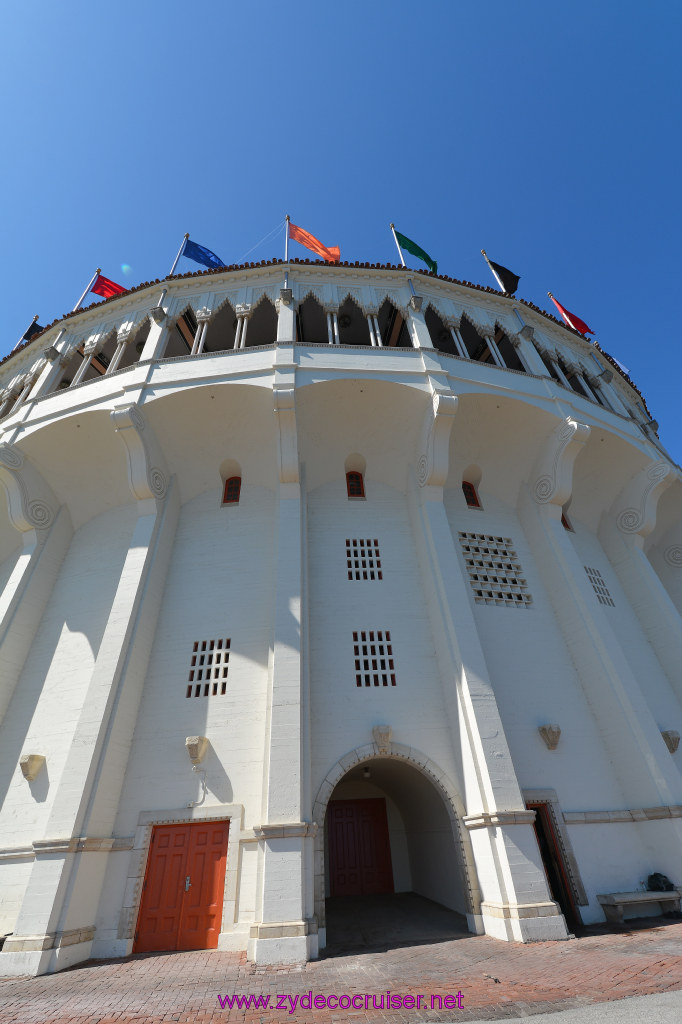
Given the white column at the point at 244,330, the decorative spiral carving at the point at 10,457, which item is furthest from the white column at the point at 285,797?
the decorative spiral carving at the point at 10,457

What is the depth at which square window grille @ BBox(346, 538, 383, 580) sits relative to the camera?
11.7m

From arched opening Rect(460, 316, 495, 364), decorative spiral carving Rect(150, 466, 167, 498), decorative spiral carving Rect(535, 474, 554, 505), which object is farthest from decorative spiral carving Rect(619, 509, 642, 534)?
decorative spiral carving Rect(150, 466, 167, 498)

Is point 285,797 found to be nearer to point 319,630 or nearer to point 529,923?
point 319,630

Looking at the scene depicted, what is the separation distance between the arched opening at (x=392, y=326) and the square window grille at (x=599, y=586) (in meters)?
9.41

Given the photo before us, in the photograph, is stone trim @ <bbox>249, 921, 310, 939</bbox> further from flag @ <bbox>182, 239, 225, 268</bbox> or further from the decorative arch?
flag @ <bbox>182, 239, 225, 268</bbox>

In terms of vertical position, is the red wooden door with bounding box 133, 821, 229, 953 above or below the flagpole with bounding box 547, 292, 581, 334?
below

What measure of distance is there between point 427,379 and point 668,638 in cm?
964

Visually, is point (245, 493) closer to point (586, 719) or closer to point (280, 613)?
point (280, 613)

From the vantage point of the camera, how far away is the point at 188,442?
1288 centimetres

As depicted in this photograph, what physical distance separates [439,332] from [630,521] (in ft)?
30.3

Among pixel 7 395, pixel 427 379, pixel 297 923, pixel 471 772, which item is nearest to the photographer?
pixel 297 923

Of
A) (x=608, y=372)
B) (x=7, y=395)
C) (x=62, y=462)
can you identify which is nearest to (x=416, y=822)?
(x=62, y=462)

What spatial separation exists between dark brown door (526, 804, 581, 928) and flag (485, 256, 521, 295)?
673 inches

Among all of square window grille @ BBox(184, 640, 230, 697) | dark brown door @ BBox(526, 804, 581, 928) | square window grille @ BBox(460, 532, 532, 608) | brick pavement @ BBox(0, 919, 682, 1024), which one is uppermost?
square window grille @ BBox(460, 532, 532, 608)
